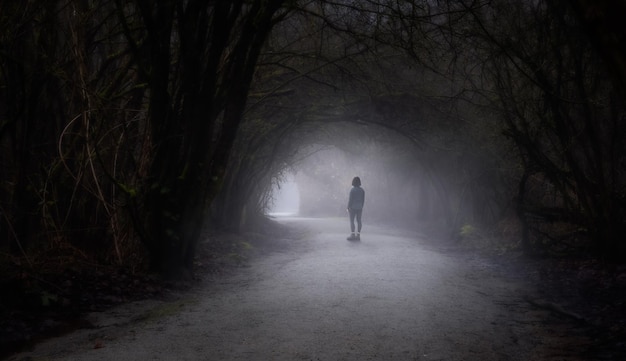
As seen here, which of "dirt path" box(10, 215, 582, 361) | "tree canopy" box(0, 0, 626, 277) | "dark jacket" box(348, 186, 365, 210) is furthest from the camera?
"dark jacket" box(348, 186, 365, 210)

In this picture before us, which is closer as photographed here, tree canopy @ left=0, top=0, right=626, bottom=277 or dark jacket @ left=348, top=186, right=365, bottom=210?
tree canopy @ left=0, top=0, right=626, bottom=277

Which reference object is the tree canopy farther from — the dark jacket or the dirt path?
the dark jacket

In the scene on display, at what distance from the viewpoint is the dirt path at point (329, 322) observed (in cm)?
449

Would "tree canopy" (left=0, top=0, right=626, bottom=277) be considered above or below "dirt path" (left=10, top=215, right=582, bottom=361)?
above

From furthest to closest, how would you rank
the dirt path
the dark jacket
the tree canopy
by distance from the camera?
1. the dark jacket
2. the tree canopy
3. the dirt path

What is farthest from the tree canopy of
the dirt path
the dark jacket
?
the dark jacket

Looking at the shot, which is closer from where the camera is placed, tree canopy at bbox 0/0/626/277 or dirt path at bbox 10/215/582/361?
dirt path at bbox 10/215/582/361

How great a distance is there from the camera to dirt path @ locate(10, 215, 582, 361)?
4.49 meters

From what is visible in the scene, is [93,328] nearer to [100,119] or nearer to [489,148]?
[100,119]

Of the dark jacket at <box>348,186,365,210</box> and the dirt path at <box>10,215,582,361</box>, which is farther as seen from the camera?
the dark jacket at <box>348,186,365,210</box>

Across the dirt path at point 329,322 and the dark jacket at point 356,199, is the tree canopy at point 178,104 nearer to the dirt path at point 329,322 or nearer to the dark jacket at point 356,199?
the dirt path at point 329,322

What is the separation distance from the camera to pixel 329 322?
5.64 meters

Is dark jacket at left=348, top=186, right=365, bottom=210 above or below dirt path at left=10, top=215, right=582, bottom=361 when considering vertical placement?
above

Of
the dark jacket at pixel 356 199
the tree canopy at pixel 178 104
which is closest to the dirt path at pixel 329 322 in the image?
the tree canopy at pixel 178 104
